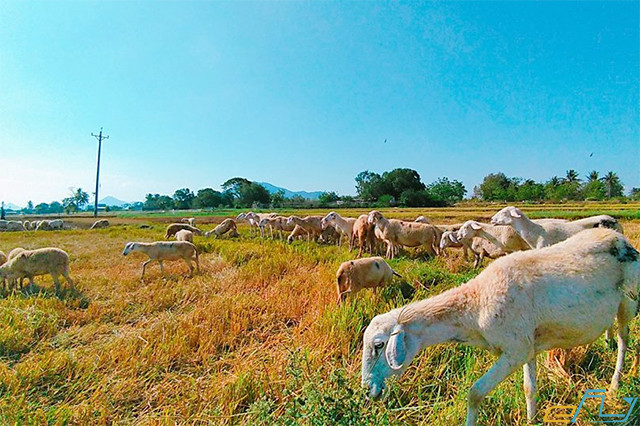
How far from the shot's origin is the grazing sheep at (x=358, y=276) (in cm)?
636

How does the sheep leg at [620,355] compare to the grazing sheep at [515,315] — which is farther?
the sheep leg at [620,355]

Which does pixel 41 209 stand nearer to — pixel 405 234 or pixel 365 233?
pixel 365 233

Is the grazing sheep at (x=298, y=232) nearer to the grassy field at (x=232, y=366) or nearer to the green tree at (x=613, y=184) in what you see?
the grassy field at (x=232, y=366)

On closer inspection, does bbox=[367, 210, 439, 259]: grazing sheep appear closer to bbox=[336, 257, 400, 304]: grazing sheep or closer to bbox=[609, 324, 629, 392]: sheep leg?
bbox=[336, 257, 400, 304]: grazing sheep

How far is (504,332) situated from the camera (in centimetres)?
260

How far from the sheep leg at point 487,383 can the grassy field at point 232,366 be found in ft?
0.97

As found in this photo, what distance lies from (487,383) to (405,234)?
9413 millimetres

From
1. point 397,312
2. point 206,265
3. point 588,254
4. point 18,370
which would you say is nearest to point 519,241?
point 588,254

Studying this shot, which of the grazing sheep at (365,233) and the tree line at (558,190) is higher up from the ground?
the tree line at (558,190)

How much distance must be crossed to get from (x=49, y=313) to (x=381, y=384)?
6625 millimetres

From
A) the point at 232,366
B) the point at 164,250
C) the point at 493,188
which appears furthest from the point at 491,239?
the point at 493,188

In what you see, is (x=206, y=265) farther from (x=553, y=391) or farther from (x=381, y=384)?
(x=553, y=391)

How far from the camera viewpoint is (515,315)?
2623 millimetres

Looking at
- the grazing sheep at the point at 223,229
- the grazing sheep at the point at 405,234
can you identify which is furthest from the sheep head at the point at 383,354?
the grazing sheep at the point at 223,229
